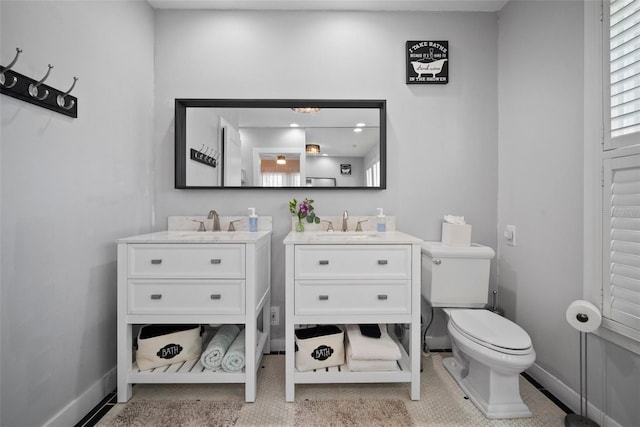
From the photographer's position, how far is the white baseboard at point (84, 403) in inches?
51.7

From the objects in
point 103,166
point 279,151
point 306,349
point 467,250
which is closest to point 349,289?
point 306,349

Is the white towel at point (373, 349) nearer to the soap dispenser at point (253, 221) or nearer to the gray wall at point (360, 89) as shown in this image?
the gray wall at point (360, 89)

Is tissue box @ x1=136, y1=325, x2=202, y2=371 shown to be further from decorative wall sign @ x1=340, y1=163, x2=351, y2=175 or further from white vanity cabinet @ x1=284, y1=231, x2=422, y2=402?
decorative wall sign @ x1=340, y1=163, x2=351, y2=175

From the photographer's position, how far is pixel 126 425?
140 cm

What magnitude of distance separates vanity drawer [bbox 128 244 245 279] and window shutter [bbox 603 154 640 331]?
177 cm

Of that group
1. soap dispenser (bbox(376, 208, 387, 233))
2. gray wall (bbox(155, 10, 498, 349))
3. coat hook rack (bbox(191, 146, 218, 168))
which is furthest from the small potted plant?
coat hook rack (bbox(191, 146, 218, 168))

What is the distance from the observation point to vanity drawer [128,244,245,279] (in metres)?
1.50

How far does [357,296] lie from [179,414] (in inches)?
43.7

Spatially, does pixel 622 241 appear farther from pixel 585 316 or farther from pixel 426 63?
pixel 426 63

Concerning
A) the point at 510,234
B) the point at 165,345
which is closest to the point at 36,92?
the point at 165,345

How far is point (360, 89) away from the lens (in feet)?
6.89

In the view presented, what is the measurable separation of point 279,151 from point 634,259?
1979mm

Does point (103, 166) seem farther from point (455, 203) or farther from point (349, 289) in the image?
point (455, 203)

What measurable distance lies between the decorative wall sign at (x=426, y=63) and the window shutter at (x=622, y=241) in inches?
46.8
